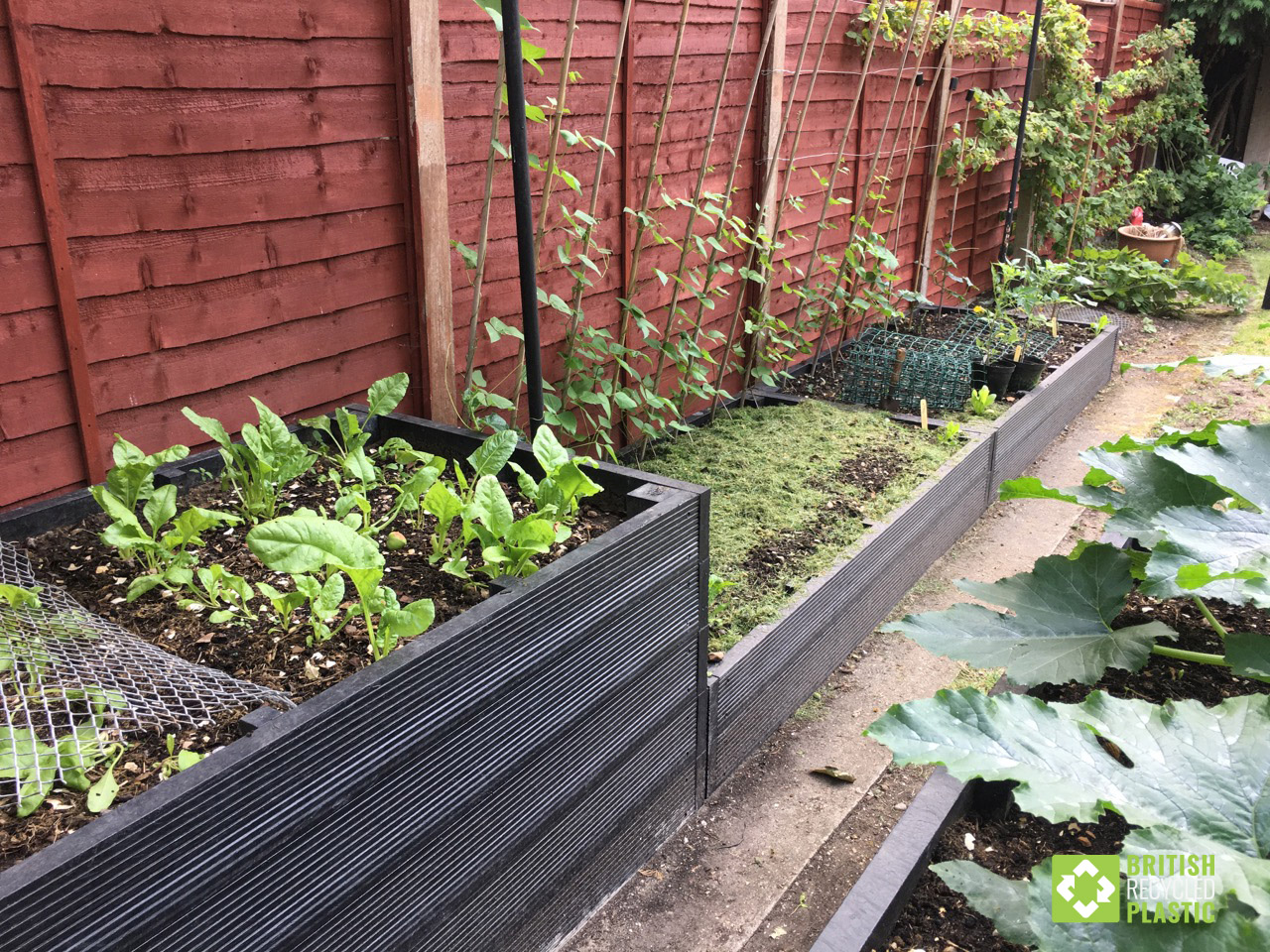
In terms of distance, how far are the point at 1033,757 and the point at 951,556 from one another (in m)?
2.80

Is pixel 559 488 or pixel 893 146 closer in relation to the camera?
pixel 559 488

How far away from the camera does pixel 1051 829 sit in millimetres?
1683

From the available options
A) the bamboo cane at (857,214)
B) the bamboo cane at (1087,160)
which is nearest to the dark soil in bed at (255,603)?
the bamboo cane at (857,214)

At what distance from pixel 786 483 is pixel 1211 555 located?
241cm

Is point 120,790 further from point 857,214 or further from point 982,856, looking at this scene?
point 857,214

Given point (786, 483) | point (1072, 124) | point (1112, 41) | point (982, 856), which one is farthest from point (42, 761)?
point (1112, 41)

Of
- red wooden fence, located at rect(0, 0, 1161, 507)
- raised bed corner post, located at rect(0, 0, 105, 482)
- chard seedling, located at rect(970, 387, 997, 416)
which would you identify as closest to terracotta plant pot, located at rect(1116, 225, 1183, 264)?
chard seedling, located at rect(970, 387, 997, 416)

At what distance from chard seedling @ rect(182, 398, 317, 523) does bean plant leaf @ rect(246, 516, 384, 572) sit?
1.81ft

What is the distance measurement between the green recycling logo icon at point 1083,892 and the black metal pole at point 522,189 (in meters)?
1.48

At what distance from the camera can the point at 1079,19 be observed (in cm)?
664

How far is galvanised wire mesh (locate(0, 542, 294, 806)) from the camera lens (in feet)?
4.37

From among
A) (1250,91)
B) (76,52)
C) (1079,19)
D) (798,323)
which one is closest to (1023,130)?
(1079,19)

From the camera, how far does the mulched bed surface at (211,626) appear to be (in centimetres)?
131

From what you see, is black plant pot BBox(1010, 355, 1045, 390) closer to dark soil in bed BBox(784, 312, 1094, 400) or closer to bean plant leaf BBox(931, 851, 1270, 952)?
dark soil in bed BBox(784, 312, 1094, 400)
